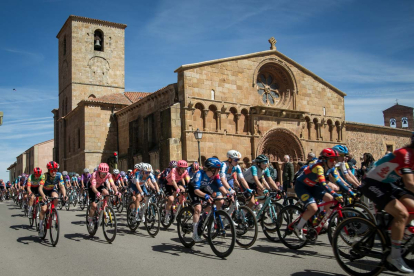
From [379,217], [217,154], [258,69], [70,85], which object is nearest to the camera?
[379,217]

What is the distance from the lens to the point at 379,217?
198 inches

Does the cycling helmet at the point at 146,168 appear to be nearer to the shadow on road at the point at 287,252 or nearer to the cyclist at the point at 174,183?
the cyclist at the point at 174,183

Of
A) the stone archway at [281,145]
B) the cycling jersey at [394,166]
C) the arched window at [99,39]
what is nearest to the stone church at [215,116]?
the stone archway at [281,145]

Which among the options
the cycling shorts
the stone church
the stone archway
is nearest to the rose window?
the stone church

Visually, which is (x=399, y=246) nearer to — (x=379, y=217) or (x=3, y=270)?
(x=379, y=217)

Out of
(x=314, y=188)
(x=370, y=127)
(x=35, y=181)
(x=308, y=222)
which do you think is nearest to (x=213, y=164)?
(x=314, y=188)

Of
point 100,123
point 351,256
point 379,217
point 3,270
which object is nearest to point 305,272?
point 351,256

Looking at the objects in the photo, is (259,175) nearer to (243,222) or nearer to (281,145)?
(243,222)

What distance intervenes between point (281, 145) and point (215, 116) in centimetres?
605

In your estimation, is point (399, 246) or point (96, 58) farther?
point (96, 58)

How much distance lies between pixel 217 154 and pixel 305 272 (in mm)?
19378

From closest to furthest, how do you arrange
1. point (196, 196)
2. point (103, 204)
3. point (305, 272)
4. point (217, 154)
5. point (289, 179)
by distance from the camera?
point (305, 272)
point (196, 196)
point (103, 204)
point (289, 179)
point (217, 154)

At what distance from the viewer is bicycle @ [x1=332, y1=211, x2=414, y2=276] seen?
4777 millimetres

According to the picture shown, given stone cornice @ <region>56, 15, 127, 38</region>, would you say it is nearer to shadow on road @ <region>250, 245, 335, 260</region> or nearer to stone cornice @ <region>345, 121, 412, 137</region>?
stone cornice @ <region>345, 121, 412, 137</region>
